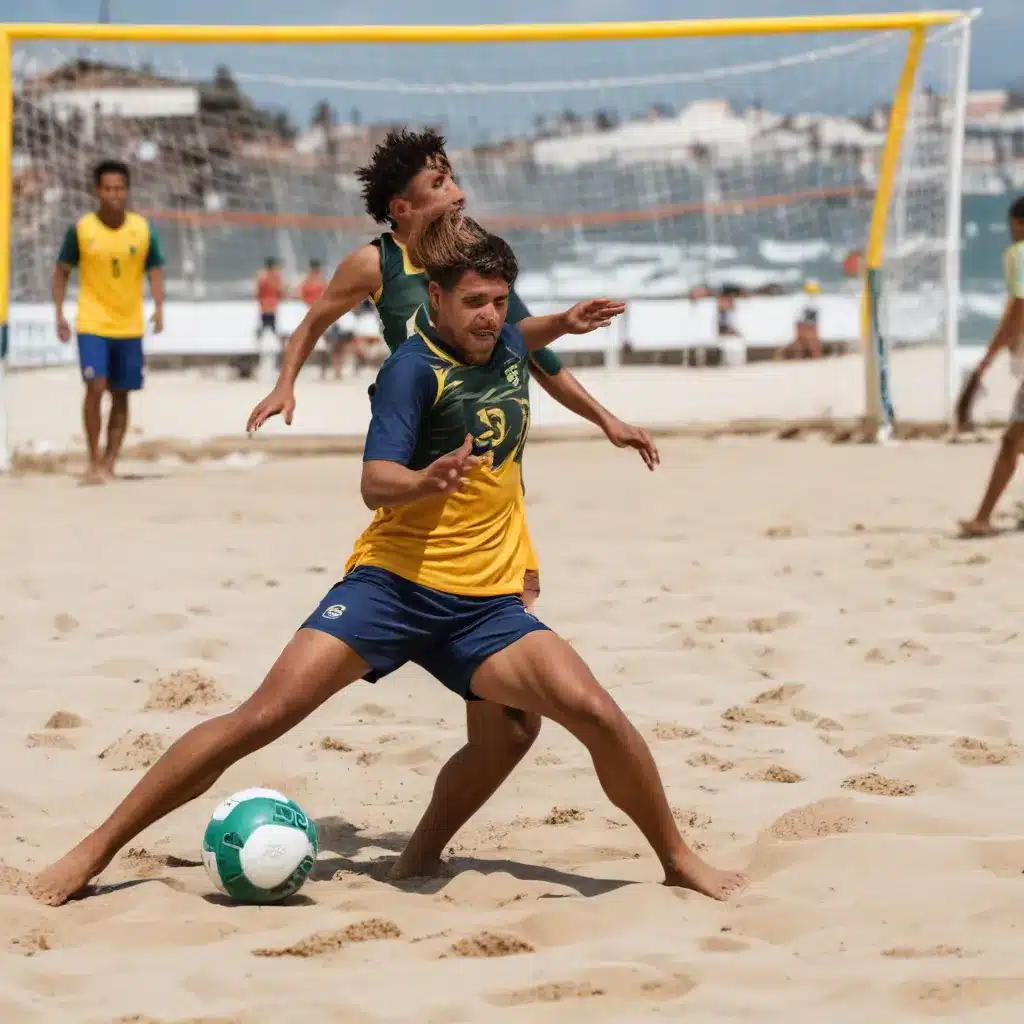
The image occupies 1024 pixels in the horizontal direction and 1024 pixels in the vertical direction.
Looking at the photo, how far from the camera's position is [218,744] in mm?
3365

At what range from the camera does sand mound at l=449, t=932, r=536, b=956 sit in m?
3.05

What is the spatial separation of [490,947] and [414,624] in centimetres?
69

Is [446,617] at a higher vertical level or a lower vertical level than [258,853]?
higher

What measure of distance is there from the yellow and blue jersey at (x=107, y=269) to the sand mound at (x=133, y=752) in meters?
6.07

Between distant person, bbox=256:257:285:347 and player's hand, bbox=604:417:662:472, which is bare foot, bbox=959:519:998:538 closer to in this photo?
player's hand, bbox=604:417:662:472

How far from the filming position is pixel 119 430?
34.0 ft

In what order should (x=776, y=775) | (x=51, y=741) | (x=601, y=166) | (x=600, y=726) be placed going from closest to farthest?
(x=600, y=726) < (x=776, y=775) < (x=51, y=741) < (x=601, y=166)

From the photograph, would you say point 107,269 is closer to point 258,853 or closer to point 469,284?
point 469,284

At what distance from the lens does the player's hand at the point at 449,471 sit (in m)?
3.11

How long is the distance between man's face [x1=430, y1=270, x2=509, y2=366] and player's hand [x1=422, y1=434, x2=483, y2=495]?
14.1 inches

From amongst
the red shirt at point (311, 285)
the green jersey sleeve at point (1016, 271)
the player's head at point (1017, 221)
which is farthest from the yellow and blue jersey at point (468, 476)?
the red shirt at point (311, 285)

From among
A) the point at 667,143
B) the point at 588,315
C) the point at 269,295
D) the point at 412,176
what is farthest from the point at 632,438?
the point at 269,295

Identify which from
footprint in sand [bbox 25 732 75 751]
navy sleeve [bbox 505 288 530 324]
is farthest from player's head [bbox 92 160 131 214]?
navy sleeve [bbox 505 288 530 324]

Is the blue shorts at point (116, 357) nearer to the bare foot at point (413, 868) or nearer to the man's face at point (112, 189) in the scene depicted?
the man's face at point (112, 189)
